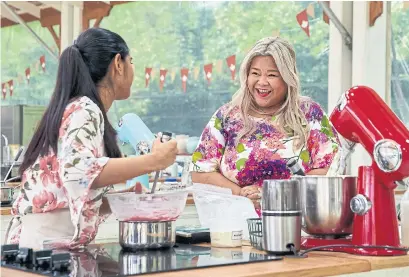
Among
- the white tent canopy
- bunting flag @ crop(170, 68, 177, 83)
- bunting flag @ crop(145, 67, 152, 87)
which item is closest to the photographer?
the white tent canopy

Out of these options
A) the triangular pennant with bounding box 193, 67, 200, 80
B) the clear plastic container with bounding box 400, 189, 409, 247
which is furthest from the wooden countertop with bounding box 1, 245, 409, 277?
the triangular pennant with bounding box 193, 67, 200, 80

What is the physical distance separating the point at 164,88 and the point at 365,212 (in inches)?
197

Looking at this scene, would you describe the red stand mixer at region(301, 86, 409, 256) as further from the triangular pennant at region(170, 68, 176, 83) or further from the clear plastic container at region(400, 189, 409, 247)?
the triangular pennant at region(170, 68, 176, 83)

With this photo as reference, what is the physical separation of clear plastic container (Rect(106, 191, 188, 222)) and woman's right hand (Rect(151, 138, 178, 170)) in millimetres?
107

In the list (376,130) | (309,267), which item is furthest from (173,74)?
(309,267)

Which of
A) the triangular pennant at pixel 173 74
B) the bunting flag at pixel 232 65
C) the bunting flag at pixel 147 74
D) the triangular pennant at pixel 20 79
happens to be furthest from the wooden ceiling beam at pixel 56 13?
the bunting flag at pixel 232 65

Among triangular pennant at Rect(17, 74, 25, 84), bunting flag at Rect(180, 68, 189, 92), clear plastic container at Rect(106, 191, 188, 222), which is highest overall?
triangular pennant at Rect(17, 74, 25, 84)

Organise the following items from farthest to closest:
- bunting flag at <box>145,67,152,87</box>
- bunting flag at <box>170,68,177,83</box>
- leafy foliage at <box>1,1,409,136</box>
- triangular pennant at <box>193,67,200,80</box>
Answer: bunting flag at <box>145,67,152,87</box>, bunting flag at <box>170,68,177,83</box>, triangular pennant at <box>193,67,200,80</box>, leafy foliage at <box>1,1,409,136</box>

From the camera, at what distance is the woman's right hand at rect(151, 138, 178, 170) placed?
175 cm

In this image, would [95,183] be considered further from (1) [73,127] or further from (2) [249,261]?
(2) [249,261]

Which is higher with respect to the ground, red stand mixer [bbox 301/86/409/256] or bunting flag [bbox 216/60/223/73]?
bunting flag [bbox 216/60/223/73]

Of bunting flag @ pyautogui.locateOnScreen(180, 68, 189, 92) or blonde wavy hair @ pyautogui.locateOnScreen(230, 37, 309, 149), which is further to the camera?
bunting flag @ pyautogui.locateOnScreen(180, 68, 189, 92)

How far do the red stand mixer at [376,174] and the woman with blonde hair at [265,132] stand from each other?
817mm

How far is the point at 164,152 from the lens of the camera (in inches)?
69.0
